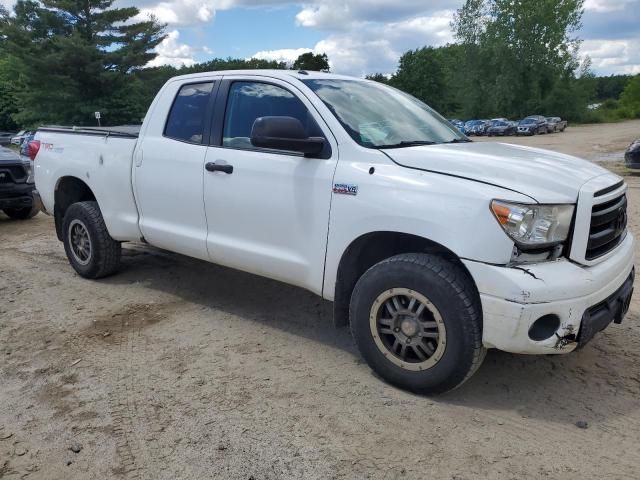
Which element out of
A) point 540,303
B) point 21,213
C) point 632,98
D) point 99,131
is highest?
point 632,98

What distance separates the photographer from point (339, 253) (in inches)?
140

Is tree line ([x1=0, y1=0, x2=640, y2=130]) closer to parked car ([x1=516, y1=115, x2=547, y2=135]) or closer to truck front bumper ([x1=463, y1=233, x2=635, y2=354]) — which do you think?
truck front bumper ([x1=463, y1=233, x2=635, y2=354])

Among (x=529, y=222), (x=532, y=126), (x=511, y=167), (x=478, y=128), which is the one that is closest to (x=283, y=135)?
(x=511, y=167)

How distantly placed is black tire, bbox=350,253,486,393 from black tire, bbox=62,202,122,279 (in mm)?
3027

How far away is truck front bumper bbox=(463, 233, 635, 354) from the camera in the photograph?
285 cm

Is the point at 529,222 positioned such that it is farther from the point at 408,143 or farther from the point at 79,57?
the point at 79,57

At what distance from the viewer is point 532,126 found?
44.5 m

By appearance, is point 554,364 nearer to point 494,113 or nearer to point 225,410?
point 225,410

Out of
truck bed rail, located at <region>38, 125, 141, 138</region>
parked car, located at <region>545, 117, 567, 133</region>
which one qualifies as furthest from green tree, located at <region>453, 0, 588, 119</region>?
truck bed rail, located at <region>38, 125, 141, 138</region>

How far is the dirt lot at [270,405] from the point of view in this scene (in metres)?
2.77

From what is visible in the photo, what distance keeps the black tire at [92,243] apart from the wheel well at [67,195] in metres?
0.26

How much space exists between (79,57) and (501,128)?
31638 millimetres

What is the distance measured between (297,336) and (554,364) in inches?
71.6

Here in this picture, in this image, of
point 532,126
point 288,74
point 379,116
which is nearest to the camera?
point 379,116
